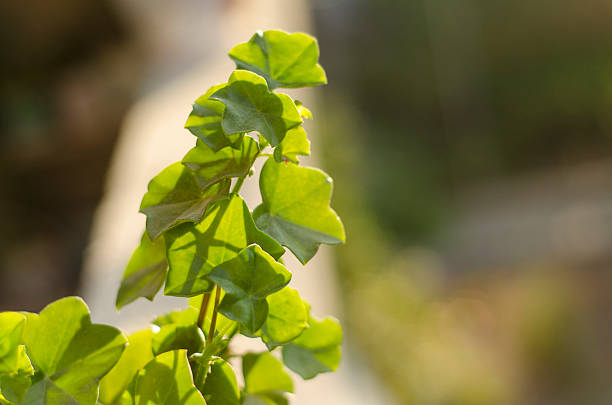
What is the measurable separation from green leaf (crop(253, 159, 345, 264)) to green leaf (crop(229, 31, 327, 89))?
0.02 m

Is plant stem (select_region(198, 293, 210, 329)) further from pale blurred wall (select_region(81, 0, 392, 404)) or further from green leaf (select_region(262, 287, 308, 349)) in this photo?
pale blurred wall (select_region(81, 0, 392, 404))

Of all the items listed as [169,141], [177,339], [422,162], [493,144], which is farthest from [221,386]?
[493,144]

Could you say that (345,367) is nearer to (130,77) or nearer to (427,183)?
(130,77)

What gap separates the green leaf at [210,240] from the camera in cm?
13

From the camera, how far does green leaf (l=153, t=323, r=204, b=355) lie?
15cm

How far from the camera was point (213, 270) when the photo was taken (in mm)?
130

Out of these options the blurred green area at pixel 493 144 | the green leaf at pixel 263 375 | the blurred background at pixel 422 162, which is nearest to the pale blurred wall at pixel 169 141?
the blurred background at pixel 422 162

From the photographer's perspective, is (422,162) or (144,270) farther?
(422,162)

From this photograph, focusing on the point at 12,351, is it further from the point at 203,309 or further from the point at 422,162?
the point at 422,162

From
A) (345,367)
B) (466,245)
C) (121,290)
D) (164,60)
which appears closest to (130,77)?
(164,60)

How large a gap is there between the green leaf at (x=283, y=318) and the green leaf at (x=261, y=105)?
38mm

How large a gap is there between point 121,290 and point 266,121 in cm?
7

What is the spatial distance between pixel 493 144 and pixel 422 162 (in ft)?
2.26

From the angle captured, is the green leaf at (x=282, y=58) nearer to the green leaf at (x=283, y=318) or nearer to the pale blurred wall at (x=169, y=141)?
the green leaf at (x=283, y=318)
